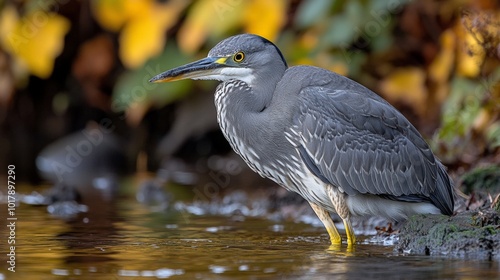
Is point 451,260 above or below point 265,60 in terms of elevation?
below

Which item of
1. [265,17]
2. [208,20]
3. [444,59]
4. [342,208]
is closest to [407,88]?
[444,59]

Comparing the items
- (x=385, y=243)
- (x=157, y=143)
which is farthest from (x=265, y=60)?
(x=157, y=143)

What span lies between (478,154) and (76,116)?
8.81m

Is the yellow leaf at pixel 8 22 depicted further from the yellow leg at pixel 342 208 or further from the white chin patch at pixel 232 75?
the yellow leg at pixel 342 208

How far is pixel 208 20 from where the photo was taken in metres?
13.1

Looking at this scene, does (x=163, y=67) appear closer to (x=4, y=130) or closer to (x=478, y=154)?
(x=4, y=130)

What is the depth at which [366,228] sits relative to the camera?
825cm

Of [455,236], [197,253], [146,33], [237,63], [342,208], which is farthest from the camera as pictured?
[146,33]

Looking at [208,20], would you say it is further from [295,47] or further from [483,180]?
[483,180]

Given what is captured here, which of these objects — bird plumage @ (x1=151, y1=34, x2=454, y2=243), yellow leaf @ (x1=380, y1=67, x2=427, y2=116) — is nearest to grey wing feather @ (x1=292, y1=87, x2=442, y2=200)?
bird plumage @ (x1=151, y1=34, x2=454, y2=243)

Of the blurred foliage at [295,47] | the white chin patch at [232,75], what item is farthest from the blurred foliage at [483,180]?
the white chin patch at [232,75]

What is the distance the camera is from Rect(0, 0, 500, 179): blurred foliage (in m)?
11.5

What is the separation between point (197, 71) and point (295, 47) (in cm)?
605

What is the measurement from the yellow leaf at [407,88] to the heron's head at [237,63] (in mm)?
5810
